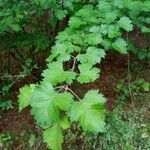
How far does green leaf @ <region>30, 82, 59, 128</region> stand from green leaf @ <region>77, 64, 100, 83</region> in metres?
0.37

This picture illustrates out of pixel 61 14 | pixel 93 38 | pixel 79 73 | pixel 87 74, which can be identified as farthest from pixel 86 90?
pixel 87 74

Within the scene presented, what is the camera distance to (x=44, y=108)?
2082 mm

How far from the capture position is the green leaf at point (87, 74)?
247cm

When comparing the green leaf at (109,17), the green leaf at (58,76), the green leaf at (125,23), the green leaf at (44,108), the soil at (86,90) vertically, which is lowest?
the soil at (86,90)

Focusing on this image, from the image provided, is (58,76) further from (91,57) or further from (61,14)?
(61,14)

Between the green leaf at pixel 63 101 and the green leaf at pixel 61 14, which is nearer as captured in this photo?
the green leaf at pixel 63 101

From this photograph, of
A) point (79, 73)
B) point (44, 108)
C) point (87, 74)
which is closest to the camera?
point (44, 108)

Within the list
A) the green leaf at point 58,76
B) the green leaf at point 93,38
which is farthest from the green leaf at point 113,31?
the green leaf at point 58,76

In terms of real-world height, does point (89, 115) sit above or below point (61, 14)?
above

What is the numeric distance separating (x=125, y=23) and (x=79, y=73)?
34.8 inches

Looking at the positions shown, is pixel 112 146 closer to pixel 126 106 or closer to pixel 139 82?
pixel 126 106

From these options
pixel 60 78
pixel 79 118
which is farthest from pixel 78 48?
pixel 79 118

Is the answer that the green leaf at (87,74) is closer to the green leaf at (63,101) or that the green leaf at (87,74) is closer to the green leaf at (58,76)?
the green leaf at (58,76)

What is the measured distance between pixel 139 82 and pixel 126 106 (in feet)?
1.52
